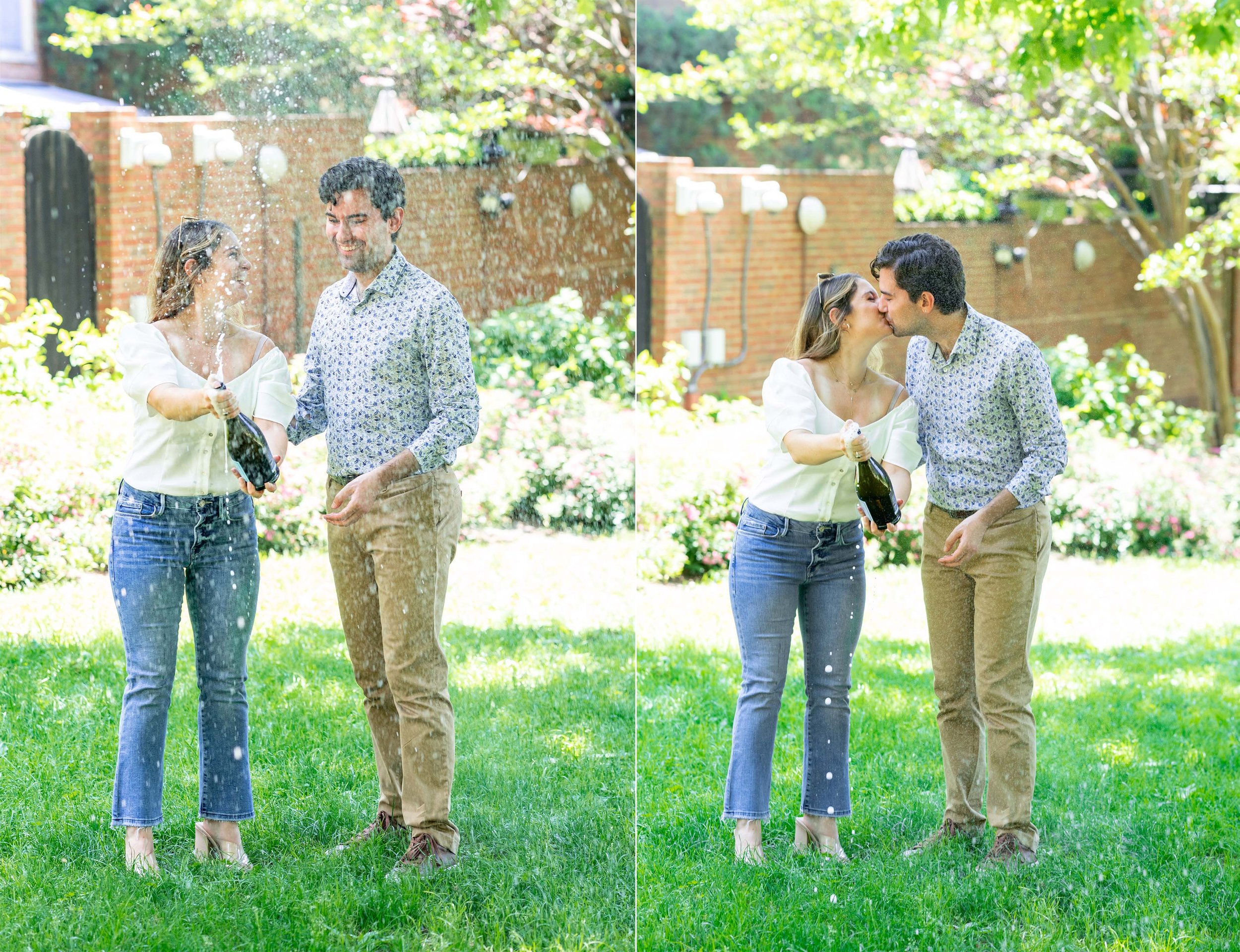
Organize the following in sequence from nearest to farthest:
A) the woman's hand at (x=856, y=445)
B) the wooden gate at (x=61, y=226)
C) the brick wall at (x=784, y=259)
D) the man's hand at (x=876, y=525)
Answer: the wooden gate at (x=61, y=226) < the woman's hand at (x=856, y=445) < the man's hand at (x=876, y=525) < the brick wall at (x=784, y=259)

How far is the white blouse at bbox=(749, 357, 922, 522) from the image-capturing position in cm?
297

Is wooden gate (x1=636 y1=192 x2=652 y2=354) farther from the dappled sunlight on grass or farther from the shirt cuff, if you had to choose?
the shirt cuff

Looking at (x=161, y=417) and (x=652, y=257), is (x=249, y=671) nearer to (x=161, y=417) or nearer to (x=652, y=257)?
(x=161, y=417)

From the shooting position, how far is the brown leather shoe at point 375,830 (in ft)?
8.92

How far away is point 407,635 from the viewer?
270cm

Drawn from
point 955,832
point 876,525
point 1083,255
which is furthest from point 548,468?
point 1083,255

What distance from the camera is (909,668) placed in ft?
16.6

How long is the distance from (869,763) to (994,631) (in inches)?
41.3

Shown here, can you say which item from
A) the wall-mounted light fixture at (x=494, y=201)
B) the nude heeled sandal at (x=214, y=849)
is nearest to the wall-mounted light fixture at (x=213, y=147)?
the wall-mounted light fixture at (x=494, y=201)

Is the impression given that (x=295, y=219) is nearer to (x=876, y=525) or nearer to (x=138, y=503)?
(x=138, y=503)

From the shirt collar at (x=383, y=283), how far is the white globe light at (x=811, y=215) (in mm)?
1548

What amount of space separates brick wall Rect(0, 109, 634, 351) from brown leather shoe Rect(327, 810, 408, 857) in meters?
1.00

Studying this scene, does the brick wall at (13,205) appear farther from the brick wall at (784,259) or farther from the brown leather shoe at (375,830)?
the brick wall at (784,259)

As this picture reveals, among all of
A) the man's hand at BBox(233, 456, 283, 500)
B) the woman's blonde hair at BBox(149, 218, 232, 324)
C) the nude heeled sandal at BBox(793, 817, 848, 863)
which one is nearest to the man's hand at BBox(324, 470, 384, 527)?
the man's hand at BBox(233, 456, 283, 500)
